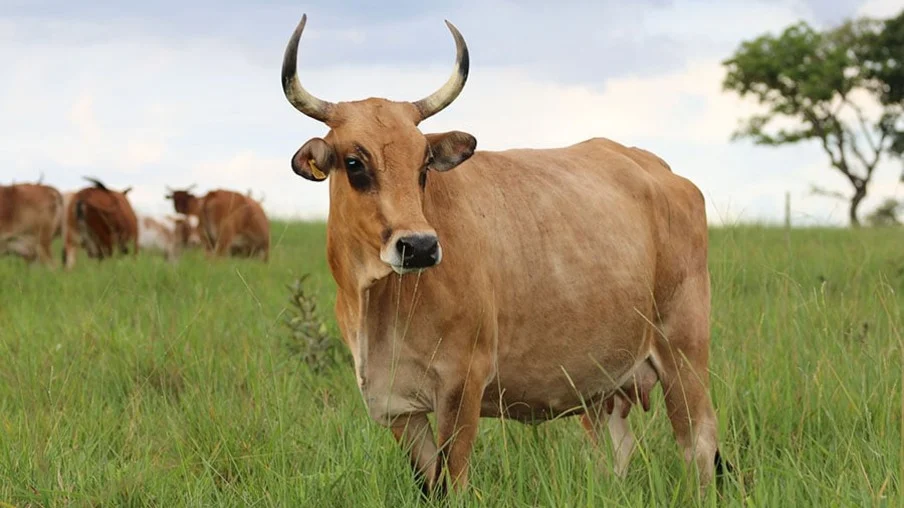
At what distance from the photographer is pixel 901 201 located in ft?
115

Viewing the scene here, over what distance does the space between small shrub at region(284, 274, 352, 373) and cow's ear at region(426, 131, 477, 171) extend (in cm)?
267

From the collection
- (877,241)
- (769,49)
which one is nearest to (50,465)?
(877,241)

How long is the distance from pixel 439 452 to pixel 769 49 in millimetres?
38346

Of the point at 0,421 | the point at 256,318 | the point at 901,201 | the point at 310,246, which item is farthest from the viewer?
the point at 901,201

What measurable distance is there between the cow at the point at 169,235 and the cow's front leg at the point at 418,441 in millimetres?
16881

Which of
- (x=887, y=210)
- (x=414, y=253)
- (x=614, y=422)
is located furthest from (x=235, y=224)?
(x=887, y=210)

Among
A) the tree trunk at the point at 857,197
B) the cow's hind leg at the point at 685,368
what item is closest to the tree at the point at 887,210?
the tree trunk at the point at 857,197

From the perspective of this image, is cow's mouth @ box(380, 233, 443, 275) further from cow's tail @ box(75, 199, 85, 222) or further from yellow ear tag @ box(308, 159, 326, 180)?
cow's tail @ box(75, 199, 85, 222)

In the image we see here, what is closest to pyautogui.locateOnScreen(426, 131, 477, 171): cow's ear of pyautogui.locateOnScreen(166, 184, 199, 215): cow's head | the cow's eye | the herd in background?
the cow's eye

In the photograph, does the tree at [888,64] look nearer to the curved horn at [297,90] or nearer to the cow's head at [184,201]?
the cow's head at [184,201]

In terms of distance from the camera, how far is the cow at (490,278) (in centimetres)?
405

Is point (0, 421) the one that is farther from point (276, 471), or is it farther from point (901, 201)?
point (901, 201)

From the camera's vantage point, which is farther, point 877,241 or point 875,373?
point 877,241

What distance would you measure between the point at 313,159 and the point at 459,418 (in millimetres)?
1155
